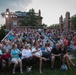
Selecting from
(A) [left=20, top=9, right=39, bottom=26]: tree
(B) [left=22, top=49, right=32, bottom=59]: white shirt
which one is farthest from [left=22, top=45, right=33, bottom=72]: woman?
(A) [left=20, top=9, right=39, bottom=26]: tree

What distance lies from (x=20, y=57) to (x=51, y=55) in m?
1.48

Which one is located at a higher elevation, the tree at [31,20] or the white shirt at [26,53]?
the tree at [31,20]

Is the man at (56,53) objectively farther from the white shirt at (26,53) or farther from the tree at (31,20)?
the tree at (31,20)

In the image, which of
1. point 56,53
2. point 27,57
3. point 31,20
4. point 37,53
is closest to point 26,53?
point 27,57

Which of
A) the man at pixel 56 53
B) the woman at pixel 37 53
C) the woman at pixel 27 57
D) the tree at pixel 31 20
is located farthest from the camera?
the tree at pixel 31 20

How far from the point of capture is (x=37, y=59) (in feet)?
34.7

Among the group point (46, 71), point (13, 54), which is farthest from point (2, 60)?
point (46, 71)

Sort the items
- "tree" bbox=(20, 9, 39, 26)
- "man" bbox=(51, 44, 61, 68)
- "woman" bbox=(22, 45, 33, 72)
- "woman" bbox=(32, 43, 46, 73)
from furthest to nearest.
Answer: "tree" bbox=(20, 9, 39, 26)
"man" bbox=(51, 44, 61, 68)
"woman" bbox=(32, 43, 46, 73)
"woman" bbox=(22, 45, 33, 72)

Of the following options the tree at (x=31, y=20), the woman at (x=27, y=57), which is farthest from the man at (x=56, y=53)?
the tree at (x=31, y=20)

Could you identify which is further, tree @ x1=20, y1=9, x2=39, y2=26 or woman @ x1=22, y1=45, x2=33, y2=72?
tree @ x1=20, y1=9, x2=39, y2=26

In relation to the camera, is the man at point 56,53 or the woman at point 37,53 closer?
the woman at point 37,53

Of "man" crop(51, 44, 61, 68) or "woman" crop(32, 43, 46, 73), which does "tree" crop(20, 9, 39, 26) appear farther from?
"woman" crop(32, 43, 46, 73)

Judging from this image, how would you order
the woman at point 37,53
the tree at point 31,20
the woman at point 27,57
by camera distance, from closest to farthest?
1. the woman at point 27,57
2. the woman at point 37,53
3. the tree at point 31,20

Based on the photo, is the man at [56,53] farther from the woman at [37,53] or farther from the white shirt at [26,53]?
the white shirt at [26,53]
